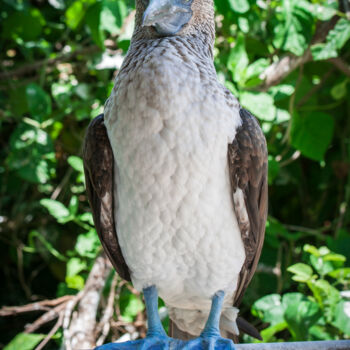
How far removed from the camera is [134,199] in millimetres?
1474

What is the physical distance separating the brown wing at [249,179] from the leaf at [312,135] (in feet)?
2.99

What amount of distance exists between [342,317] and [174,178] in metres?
1.08

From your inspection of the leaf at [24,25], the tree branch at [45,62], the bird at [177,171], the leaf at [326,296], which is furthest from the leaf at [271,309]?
the leaf at [24,25]

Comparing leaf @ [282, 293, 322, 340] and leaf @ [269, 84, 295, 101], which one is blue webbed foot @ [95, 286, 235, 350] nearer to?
leaf @ [282, 293, 322, 340]

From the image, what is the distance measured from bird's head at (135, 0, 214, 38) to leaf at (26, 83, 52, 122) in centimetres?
98

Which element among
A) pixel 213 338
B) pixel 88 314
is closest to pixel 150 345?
pixel 213 338

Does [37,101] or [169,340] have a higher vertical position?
[37,101]

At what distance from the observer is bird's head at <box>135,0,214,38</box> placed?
4.72ft

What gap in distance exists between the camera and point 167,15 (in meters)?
1.50

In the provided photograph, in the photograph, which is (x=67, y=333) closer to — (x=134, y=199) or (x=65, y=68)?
(x=134, y=199)

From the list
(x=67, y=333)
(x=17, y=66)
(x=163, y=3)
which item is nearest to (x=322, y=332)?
(x=67, y=333)

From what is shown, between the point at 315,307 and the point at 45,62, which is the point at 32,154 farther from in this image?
the point at 315,307

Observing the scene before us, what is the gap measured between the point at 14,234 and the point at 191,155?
1961 mm

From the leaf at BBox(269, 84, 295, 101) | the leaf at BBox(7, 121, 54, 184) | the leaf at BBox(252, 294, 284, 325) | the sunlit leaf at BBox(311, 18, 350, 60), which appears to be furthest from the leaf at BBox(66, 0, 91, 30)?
the leaf at BBox(252, 294, 284, 325)
